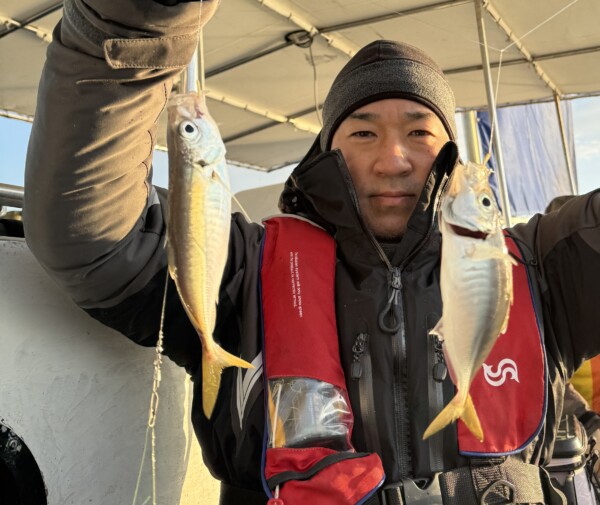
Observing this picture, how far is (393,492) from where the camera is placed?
1683 mm

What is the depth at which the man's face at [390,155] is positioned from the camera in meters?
2.13

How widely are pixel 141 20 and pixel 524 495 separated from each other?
5.51 ft

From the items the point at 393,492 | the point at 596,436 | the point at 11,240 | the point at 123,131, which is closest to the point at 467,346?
the point at 393,492

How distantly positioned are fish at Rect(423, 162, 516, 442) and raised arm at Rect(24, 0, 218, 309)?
773mm

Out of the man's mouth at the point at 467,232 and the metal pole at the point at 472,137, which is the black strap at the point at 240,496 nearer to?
the man's mouth at the point at 467,232

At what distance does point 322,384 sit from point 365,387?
0.50 ft

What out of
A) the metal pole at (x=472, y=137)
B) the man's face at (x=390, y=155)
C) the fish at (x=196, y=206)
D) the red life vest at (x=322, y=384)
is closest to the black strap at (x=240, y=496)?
the red life vest at (x=322, y=384)

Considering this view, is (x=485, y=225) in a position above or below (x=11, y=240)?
below

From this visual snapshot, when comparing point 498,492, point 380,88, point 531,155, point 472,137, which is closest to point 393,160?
point 380,88

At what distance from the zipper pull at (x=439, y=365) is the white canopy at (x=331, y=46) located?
3.46 metres

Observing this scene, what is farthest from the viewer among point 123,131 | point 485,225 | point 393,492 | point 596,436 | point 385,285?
point 596,436

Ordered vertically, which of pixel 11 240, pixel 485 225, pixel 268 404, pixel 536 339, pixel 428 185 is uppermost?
pixel 428 185

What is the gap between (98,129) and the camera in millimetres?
1438

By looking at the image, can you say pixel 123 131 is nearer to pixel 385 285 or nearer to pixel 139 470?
pixel 385 285
